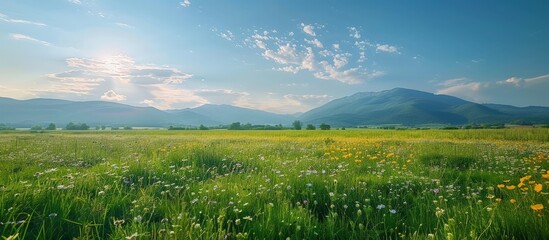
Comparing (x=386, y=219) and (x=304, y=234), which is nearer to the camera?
(x=304, y=234)

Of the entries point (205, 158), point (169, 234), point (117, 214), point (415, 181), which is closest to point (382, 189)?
point (415, 181)

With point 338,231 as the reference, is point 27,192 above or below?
above

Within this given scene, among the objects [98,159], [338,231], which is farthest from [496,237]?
[98,159]

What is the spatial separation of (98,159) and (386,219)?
33.9 feet

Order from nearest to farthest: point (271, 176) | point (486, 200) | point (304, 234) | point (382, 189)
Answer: point (304, 234), point (486, 200), point (382, 189), point (271, 176)

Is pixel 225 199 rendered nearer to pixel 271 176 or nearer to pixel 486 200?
pixel 271 176

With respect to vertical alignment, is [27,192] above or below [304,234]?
above

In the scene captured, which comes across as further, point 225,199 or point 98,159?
point 98,159

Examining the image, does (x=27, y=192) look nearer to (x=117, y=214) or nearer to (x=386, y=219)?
(x=117, y=214)

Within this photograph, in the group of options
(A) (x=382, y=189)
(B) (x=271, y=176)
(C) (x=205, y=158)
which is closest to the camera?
(A) (x=382, y=189)

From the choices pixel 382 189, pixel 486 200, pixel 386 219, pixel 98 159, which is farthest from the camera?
pixel 98 159

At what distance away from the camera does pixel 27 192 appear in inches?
162

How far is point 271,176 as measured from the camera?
20.4 feet

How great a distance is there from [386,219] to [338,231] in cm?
100
